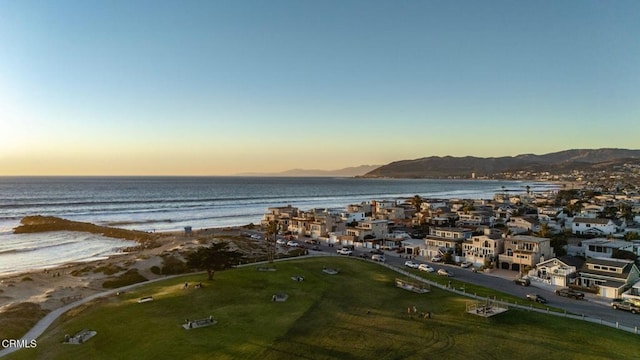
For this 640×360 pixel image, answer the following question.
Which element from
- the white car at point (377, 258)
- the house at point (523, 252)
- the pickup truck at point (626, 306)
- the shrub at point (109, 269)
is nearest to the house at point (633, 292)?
the pickup truck at point (626, 306)

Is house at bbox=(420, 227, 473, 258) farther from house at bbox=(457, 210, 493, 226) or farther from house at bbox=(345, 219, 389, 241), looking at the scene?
house at bbox=(457, 210, 493, 226)

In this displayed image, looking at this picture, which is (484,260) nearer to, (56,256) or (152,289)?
(152,289)

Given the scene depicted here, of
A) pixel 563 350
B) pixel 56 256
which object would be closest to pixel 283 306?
pixel 563 350

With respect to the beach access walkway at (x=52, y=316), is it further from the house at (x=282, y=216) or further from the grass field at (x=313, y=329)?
the house at (x=282, y=216)

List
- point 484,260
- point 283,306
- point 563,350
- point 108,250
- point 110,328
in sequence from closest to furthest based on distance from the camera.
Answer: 1. point 563,350
2. point 110,328
3. point 283,306
4. point 484,260
5. point 108,250

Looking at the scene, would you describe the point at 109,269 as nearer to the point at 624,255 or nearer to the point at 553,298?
the point at 553,298
